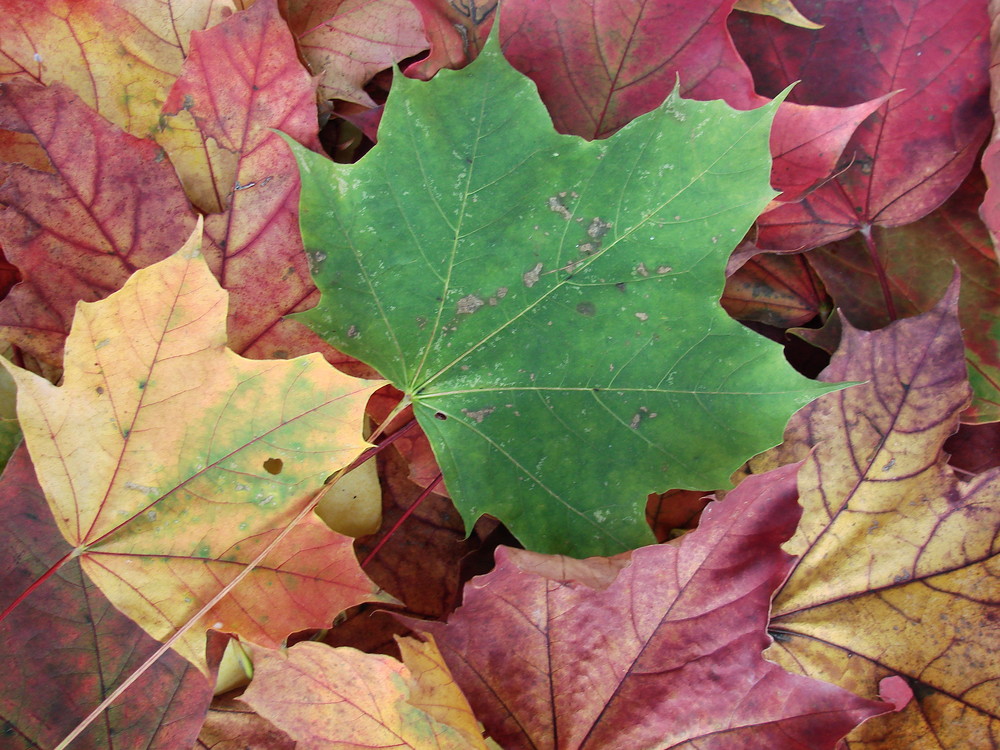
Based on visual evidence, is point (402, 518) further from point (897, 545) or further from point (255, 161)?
point (897, 545)

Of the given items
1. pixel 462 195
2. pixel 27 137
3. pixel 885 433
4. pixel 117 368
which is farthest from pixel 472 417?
pixel 27 137

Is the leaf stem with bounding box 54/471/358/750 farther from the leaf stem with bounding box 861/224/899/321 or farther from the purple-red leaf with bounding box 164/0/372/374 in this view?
the leaf stem with bounding box 861/224/899/321

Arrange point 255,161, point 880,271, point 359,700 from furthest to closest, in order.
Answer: point 880,271
point 255,161
point 359,700

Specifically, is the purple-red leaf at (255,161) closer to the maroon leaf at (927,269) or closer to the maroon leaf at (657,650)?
the maroon leaf at (657,650)

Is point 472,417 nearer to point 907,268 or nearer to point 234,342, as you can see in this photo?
point 234,342

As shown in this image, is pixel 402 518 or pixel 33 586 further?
pixel 402 518

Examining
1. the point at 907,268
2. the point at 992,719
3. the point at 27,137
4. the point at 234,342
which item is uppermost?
the point at 27,137

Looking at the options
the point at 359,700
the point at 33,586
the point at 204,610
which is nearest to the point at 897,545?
the point at 359,700
